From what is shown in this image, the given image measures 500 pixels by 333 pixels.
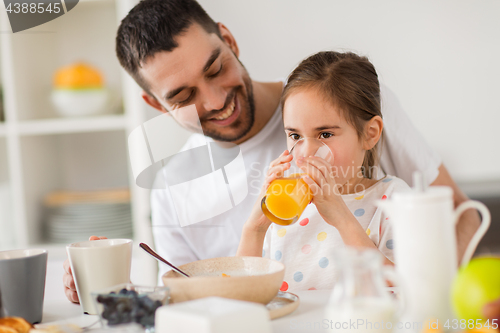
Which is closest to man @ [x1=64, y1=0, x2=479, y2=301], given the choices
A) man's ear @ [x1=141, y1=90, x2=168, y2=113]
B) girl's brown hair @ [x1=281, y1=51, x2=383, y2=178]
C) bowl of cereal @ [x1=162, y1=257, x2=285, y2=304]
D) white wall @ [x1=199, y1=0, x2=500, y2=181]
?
man's ear @ [x1=141, y1=90, x2=168, y2=113]

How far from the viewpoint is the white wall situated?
8.37 ft

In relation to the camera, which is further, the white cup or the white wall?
the white wall

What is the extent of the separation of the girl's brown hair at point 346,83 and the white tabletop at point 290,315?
0.60 meters

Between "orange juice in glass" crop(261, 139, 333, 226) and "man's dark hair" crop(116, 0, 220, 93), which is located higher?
"man's dark hair" crop(116, 0, 220, 93)

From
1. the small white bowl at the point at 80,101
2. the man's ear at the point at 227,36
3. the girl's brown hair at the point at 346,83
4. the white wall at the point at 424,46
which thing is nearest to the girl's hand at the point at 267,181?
the girl's brown hair at the point at 346,83

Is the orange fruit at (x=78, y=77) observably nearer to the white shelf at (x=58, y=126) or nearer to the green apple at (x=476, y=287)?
the white shelf at (x=58, y=126)

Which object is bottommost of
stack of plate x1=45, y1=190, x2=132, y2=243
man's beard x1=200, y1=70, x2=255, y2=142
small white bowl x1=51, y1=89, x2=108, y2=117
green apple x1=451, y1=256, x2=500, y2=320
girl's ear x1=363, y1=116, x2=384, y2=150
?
stack of plate x1=45, y1=190, x2=132, y2=243

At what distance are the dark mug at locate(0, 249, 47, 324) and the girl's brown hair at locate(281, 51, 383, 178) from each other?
814mm

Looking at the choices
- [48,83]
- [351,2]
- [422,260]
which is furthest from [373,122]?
[48,83]

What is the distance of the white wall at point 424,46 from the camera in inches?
100

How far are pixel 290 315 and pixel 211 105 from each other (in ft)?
2.80

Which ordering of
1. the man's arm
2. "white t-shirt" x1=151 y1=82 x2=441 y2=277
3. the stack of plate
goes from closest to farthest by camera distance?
the man's arm, "white t-shirt" x1=151 y1=82 x2=441 y2=277, the stack of plate

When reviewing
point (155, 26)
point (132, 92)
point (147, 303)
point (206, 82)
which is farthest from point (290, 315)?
point (132, 92)

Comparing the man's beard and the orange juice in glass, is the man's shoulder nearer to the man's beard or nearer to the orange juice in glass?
the man's beard
